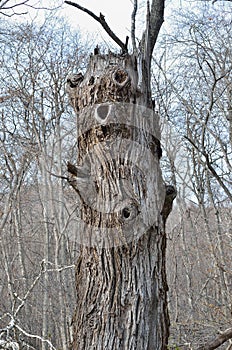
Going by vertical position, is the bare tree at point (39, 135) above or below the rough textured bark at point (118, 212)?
above

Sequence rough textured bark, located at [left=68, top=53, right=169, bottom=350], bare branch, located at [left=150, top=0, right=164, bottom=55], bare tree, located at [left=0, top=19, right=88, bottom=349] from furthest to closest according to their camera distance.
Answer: bare tree, located at [left=0, top=19, right=88, bottom=349]
bare branch, located at [left=150, top=0, right=164, bottom=55]
rough textured bark, located at [left=68, top=53, right=169, bottom=350]

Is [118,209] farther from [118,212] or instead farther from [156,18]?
[156,18]

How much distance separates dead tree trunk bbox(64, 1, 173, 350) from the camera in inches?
69.3

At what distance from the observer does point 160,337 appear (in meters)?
1.81

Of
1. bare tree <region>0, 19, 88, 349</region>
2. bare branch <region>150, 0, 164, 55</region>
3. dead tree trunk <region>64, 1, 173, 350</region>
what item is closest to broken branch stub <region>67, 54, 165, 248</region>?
dead tree trunk <region>64, 1, 173, 350</region>

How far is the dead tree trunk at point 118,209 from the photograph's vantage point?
1.76m

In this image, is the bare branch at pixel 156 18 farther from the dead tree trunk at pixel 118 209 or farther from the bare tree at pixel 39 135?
the bare tree at pixel 39 135

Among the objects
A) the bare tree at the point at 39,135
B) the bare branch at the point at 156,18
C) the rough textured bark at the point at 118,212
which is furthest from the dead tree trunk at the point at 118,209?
the bare tree at the point at 39,135

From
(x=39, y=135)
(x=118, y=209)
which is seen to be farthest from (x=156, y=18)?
(x=39, y=135)

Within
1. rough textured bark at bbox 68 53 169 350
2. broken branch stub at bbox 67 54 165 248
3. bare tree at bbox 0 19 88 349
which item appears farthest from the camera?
bare tree at bbox 0 19 88 349

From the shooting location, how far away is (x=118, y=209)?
6.07ft

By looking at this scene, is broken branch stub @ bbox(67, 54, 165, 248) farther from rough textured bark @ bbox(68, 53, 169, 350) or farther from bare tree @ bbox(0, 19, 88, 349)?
bare tree @ bbox(0, 19, 88, 349)

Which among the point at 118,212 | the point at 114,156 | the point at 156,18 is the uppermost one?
the point at 156,18

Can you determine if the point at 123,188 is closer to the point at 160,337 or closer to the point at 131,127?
the point at 131,127
